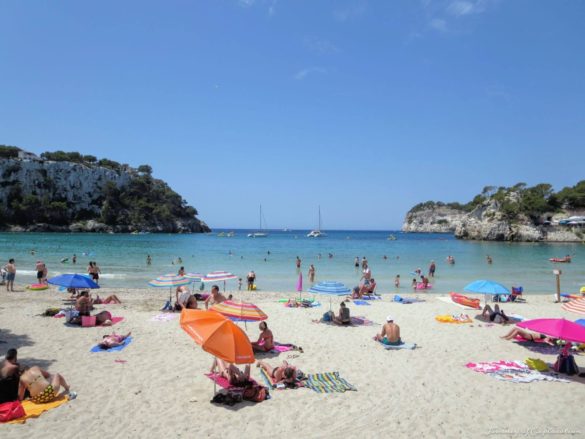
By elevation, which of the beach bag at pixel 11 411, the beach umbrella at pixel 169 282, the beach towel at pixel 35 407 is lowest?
the beach towel at pixel 35 407

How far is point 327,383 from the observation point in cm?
731

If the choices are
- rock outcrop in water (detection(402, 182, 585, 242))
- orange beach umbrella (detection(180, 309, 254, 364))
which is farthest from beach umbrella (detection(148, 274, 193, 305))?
rock outcrop in water (detection(402, 182, 585, 242))

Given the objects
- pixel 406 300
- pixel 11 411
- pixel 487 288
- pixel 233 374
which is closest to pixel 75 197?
pixel 406 300

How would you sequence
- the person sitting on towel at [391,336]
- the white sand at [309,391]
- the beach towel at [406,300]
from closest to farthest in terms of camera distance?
the white sand at [309,391] < the person sitting on towel at [391,336] < the beach towel at [406,300]

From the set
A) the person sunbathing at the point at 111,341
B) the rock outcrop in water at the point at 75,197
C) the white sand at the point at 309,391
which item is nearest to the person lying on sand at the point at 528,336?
the white sand at the point at 309,391

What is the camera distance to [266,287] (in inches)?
909

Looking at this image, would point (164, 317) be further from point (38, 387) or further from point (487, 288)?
point (487, 288)

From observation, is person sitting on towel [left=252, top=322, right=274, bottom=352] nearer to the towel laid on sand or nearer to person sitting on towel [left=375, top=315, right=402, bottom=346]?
person sitting on towel [left=375, top=315, right=402, bottom=346]

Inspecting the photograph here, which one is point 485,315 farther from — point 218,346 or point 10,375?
point 10,375

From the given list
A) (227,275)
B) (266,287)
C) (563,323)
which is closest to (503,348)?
(563,323)

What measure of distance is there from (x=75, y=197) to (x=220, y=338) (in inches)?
4149

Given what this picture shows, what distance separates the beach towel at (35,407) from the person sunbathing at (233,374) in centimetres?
261

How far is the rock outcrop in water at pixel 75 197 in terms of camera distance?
88312 mm

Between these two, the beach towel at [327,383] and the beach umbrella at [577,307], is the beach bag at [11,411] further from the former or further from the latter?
the beach umbrella at [577,307]
